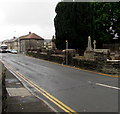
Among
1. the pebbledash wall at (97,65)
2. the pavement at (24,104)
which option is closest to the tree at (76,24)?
the pebbledash wall at (97,65)

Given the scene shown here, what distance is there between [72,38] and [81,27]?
2.39 m

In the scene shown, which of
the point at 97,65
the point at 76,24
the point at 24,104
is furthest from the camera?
the point at 76,24

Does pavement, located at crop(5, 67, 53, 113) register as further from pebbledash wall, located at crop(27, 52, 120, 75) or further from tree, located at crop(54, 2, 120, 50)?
tree, located at crop(54, 2, 120, 50)

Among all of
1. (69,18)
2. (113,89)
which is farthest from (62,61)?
(113,89)

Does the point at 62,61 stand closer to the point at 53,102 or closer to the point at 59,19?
the point at 59,19

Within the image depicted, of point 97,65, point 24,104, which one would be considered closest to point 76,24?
point 97,65

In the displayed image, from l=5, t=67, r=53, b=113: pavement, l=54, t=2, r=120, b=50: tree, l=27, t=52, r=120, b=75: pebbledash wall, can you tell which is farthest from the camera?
l=54, t=2, r=120, b=50: tree

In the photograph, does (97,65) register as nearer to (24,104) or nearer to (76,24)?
(24,104)

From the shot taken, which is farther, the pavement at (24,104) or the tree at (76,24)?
the tree at (76,24)

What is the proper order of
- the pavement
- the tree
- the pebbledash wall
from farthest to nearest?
the tree < the pebbledash wall < the pavement

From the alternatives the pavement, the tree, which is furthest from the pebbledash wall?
the tree

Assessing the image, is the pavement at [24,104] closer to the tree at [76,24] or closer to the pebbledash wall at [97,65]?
the pebbledash wall at [97,65]

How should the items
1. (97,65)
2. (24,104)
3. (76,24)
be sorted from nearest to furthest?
(24,104) → (97,65) → (76,24)

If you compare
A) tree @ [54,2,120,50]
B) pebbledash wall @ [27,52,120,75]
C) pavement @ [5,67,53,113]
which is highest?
tree @ [54,2,120,50]
